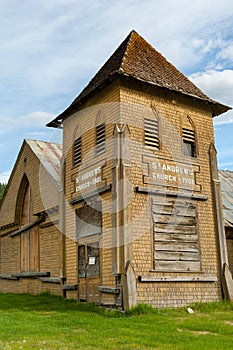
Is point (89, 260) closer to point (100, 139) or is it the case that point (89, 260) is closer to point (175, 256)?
point (175, 256)

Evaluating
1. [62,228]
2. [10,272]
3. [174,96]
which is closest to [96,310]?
[62,228]

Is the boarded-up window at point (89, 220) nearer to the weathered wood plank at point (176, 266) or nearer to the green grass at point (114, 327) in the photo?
the weathered wood plank at point (176, 266)

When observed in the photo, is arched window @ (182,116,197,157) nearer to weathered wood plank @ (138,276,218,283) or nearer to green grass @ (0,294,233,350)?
weathered wood plank @ (138,276,218,283)

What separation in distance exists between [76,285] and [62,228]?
2500 millimetres

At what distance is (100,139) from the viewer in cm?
1675

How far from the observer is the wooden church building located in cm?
1480

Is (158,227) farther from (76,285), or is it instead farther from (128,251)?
(76,285)

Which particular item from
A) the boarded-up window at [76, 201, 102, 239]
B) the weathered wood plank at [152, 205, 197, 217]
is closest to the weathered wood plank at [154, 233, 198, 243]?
the weathered wood plank at [152, 205, 197, 217]

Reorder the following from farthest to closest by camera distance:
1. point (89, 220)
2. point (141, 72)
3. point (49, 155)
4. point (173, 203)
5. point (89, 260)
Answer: point (49, 155)
point (89, 220)
point (141, 72)
point (89, 260)
point (173, 203)

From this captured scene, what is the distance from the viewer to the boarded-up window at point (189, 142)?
17250mm

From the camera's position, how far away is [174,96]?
17.3m

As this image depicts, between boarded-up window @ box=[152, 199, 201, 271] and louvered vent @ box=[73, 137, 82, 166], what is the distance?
412cm

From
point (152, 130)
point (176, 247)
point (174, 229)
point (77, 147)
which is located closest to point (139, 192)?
point (174, 229)

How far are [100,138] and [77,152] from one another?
6.07 ft
